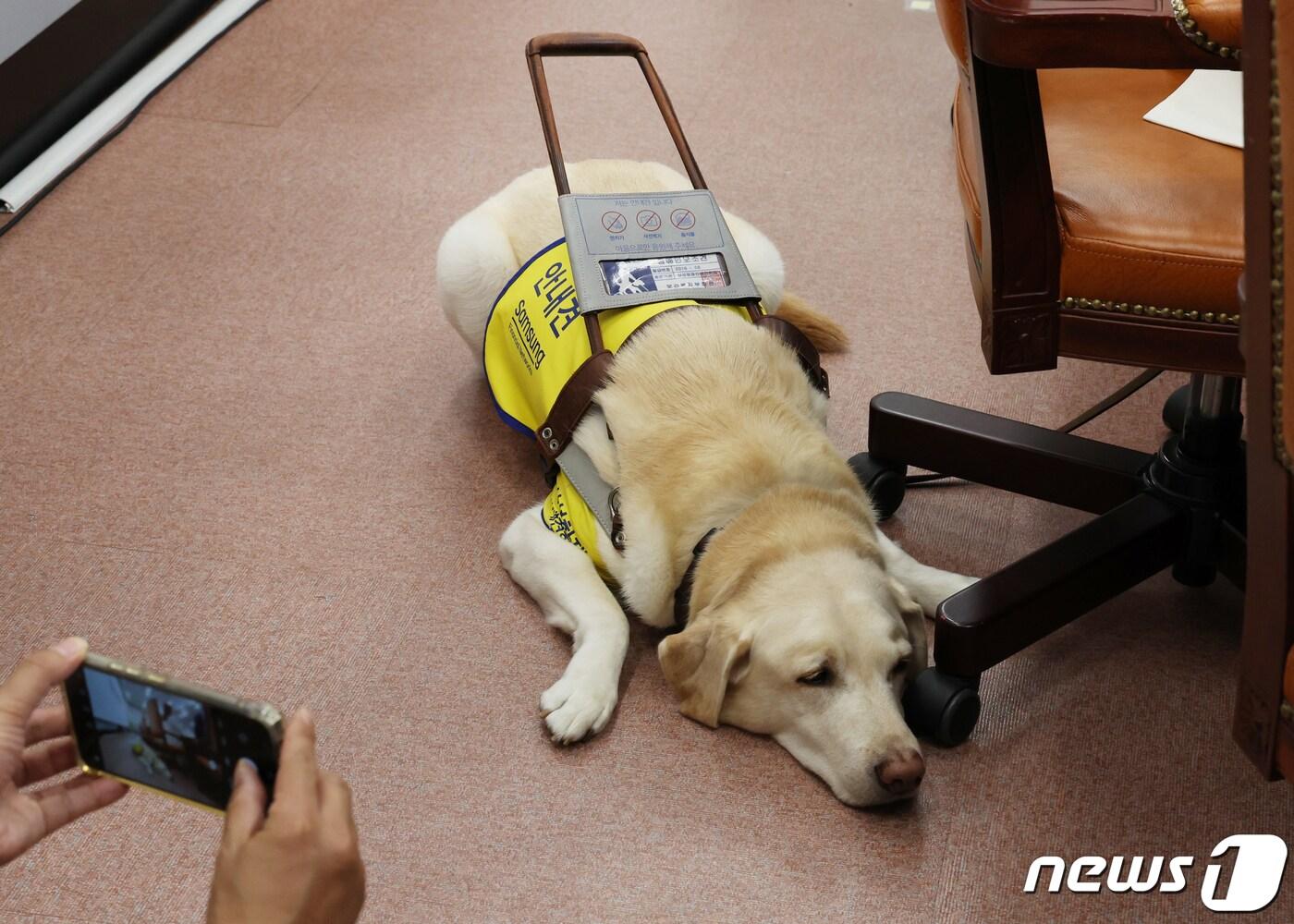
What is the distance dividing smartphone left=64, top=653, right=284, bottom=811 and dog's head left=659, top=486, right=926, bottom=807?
28.5 inches

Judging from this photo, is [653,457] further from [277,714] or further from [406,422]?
[277,714]

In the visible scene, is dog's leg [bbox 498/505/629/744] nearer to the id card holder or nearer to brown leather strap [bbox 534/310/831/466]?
brown leather strap [bbox 534/310/831/466]

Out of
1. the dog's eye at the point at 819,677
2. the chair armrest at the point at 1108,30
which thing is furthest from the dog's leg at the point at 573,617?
the chair armrest at the point at 1108,30

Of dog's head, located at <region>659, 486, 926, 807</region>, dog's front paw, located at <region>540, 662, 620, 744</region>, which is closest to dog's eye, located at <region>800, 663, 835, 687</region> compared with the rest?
Answer: dog's head, located at <region>659, 486, 926, 807</region>

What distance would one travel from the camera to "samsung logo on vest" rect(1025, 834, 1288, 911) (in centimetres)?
145

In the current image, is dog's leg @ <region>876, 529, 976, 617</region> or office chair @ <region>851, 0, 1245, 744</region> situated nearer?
office chair @ <region>851, 0, 1245, 744</region>

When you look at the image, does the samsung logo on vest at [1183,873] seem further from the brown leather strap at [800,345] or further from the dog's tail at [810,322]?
the dog's tail at [810,322]

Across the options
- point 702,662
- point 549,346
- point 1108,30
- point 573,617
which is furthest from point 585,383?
point 1108,30

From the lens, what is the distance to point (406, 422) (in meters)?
2.22

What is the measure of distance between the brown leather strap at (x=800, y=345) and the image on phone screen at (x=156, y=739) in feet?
3.71

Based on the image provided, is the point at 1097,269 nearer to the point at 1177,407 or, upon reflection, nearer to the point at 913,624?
the point at 913,624

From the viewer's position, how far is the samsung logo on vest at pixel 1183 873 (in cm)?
145

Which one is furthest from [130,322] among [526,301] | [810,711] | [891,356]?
[810,711]

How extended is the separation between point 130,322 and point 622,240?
1.09 metres
